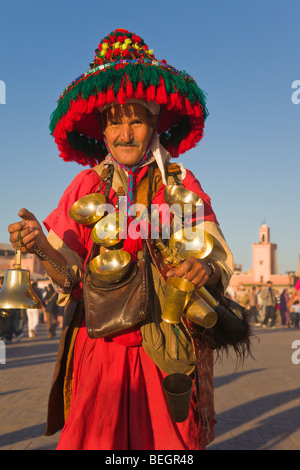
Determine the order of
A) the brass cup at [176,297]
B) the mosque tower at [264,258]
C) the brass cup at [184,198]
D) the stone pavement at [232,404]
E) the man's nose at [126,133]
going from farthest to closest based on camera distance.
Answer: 1. the mosque tower at [264,258]
2. the stone pavement at [232,404]
3. the man's nose at [126,133]
4. the brass cup at [184,198]
5. the brass cup at [176,297]

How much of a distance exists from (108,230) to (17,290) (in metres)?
0.51

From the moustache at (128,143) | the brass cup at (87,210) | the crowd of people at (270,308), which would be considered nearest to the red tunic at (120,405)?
the brass cup at (87,210)

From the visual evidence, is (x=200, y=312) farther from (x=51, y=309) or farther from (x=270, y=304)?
(x=270, y=304)

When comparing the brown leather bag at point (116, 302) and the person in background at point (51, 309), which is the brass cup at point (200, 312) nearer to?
the brown leather bag at point (116, 302)

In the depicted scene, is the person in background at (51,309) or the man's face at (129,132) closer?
the man's face at (129,132)

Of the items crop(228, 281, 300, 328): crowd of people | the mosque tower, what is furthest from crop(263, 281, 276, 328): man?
the mosque tower

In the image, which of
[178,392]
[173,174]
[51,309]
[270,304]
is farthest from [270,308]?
[178,392]

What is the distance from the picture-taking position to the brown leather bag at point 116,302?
8.06 feet

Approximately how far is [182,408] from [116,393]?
1.05ft

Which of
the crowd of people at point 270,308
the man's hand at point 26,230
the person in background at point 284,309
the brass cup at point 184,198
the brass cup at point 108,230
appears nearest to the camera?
the man's hand at point 26,230

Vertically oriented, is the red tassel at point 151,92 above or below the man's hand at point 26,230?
above
